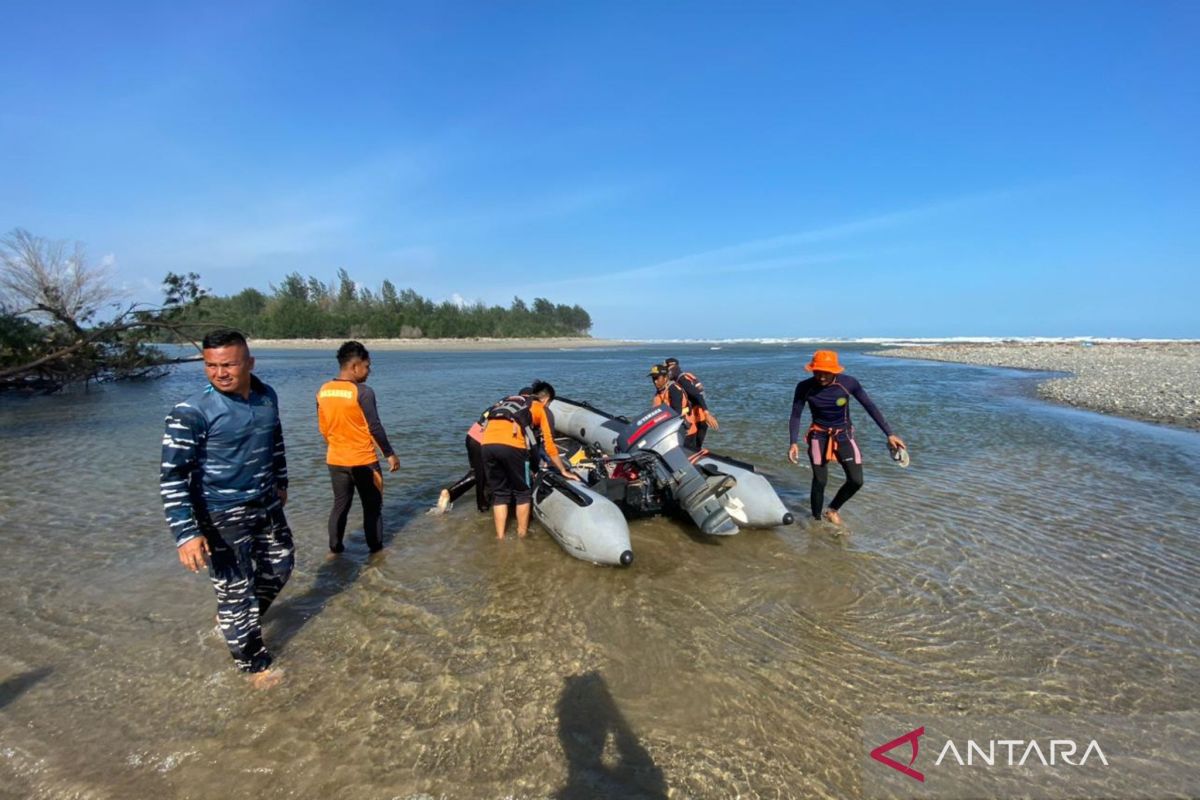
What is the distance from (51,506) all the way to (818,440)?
9.18m

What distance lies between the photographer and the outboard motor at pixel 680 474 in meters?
5.29

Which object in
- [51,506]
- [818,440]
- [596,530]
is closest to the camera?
[596,530]

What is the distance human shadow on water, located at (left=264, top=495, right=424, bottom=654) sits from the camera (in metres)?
3.88

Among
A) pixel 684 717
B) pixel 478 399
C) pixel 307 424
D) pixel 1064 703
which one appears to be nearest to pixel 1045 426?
pixel 1064 703

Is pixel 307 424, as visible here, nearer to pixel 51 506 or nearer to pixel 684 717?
pixel 51 506

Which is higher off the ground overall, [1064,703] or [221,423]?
[221,423]

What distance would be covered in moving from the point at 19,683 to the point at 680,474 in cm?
500

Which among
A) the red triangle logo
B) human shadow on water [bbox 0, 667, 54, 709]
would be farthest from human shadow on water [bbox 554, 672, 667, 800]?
human shadow on water [bbox 0, 667, 54, 709]

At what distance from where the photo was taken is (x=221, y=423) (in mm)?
2867

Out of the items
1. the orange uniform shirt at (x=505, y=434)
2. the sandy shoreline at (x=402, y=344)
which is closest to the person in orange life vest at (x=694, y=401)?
the orange uniform shirt at (x=505, y=434)

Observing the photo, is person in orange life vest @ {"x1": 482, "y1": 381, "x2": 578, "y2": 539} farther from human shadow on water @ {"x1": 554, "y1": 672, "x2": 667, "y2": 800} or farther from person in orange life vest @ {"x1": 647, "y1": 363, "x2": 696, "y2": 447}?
human shadow on water @ {"x1": 554, "y1": 672, "x2": 667, "y2": 800}

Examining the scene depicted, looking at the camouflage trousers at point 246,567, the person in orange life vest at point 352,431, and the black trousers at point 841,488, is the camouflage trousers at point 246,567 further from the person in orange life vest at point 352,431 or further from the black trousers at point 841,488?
the black trousers at point 841,488

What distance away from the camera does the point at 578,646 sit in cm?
371

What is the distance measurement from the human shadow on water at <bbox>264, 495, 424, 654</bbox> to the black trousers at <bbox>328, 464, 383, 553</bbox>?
0.16m
